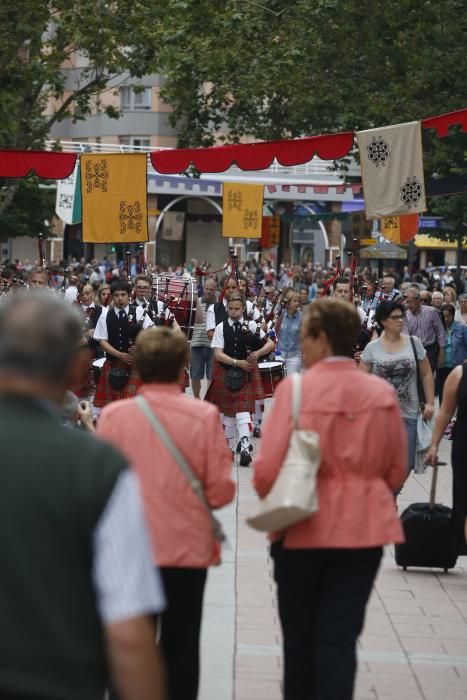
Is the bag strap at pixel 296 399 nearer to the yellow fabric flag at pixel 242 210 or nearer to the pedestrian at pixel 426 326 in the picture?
the pedestrian at pixel 426 326

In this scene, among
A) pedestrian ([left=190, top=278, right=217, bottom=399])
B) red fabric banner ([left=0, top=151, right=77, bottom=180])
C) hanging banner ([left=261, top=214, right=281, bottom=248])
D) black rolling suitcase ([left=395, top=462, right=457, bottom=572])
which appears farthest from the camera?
hanging banner ([left=261, top=214, right=281, bottom=248])

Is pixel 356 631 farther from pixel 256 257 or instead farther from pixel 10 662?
pixel 256 257

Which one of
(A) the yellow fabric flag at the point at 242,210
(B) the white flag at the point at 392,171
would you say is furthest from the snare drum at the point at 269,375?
(A) the yellow fabric flag at the point at 242,210

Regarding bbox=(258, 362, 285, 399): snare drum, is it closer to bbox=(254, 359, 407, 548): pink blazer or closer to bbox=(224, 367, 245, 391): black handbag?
bbox=(224, 367, 245, 391): black handbag

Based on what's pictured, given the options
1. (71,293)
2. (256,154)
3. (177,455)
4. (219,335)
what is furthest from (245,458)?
(177,455)

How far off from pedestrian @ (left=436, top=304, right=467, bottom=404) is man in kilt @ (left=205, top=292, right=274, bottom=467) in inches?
182

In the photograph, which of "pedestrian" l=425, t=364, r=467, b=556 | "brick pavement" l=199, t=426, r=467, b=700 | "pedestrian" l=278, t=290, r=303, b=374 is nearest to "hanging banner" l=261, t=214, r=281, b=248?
"pedestrian" l=278, t=290, r=303, b=374

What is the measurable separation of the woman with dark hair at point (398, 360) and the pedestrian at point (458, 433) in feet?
5.56

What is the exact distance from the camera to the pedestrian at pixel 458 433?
7.18 metres

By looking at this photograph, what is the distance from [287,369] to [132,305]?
369 centimetres

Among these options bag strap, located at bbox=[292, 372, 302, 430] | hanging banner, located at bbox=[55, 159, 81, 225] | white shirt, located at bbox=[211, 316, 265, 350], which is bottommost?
white shirt, located at bbox=[211, 316, 265, 350]

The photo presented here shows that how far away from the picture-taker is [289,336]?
1712 cm

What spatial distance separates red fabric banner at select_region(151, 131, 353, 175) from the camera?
1426cm

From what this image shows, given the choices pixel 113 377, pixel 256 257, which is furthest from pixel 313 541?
pixel 256 257
